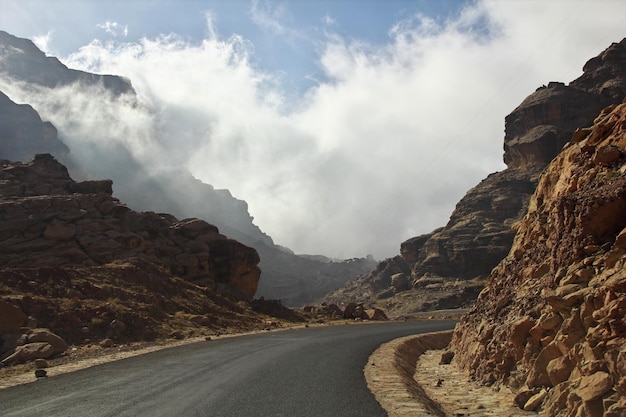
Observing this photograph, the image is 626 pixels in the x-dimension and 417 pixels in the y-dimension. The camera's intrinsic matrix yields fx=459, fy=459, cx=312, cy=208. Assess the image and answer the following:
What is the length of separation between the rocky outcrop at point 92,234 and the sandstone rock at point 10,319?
60.0ft

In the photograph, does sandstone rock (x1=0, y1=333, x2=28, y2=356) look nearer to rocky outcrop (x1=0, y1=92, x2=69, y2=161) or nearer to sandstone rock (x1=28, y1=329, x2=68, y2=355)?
sandstone rock (x1=28, y1=329, x2=68, y2=355)

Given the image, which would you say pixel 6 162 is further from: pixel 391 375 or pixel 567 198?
pixel 567 198

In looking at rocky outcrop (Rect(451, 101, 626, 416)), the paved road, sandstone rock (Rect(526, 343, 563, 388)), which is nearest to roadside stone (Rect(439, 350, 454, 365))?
rocky outcrop (Rect(451, 101, 626, 416))

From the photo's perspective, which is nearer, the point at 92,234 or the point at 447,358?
the point at 447,358

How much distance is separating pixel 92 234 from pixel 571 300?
41.7 meters

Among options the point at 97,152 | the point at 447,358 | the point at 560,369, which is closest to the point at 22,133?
the point at 97,152

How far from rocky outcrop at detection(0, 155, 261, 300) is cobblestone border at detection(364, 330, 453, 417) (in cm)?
2884

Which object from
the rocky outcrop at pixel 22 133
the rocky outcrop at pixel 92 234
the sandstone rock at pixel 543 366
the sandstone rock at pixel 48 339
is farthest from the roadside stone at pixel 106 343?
the rocky outcrop at pixel 22 133

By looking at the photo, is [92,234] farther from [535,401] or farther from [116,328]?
[535,401]

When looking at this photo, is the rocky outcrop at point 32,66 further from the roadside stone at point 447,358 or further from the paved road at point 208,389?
the roadside stone at point 447,358

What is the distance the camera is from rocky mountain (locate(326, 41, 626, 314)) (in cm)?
10338

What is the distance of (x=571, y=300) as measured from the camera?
324 inches

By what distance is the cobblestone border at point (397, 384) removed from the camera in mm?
9391

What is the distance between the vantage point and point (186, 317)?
31297mm
